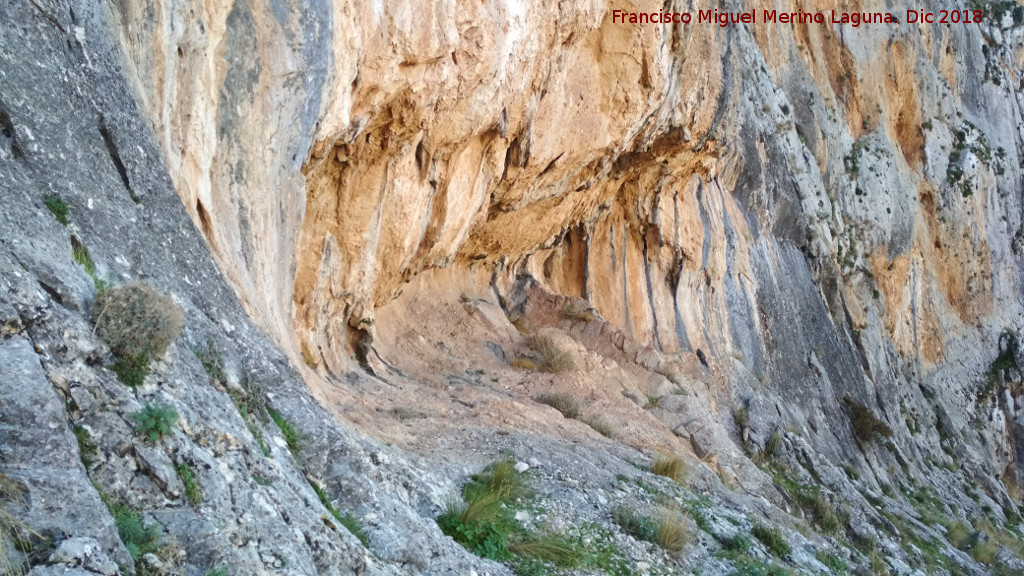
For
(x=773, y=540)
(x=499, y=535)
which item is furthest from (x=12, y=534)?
(x=773, y=540)

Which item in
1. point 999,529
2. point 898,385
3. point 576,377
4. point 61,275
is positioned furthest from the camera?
point 898,385

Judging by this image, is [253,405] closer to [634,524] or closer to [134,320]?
[134,320]

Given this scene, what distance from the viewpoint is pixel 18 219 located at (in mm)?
4012

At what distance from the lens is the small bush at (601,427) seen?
34.4 feet

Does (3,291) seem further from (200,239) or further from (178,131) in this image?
(178,131)

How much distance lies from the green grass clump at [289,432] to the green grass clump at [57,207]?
147 cm

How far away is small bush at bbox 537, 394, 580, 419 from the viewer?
10.8 meters

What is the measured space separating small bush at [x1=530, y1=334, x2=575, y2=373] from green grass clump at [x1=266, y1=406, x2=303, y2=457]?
25.1ft

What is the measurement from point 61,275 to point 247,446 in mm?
1118

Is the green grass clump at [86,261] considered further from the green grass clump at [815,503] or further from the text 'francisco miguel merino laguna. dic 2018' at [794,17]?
the green grass clump at [815,503]

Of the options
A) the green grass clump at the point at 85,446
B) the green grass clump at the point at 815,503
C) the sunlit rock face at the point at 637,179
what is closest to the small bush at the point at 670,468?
the green grass clump at the point at 815,503

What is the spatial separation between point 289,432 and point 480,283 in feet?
33.8

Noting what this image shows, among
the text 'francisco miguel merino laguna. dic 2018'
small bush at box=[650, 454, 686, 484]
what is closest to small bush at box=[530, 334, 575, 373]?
small bush at box=[650, 454, 686, 484]

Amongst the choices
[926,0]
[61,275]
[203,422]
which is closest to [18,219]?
[61,275]
